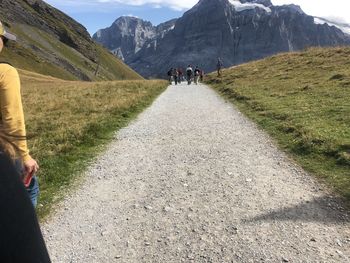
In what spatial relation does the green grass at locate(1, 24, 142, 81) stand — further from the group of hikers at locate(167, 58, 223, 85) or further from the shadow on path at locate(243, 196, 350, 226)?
the shadow on path at locate(243, 196, 350, 226)

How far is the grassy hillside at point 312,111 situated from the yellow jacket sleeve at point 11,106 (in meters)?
6.75

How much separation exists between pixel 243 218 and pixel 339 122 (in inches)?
402

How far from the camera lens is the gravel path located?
6.64 meters

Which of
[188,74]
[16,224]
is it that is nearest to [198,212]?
[16,224]

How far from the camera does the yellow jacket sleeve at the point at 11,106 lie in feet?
13.4

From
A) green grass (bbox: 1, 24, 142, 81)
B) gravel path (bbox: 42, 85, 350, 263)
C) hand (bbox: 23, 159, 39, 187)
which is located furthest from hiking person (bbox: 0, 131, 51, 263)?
green grass (bbox: 1, 24, 142, 81)

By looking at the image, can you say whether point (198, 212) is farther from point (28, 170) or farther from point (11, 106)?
point (11, 106)

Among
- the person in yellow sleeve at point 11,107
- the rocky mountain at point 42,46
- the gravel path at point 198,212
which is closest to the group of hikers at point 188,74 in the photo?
the gravel path at point 198,212

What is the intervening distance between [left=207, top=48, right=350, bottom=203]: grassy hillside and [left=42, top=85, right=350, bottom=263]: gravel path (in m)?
0.71

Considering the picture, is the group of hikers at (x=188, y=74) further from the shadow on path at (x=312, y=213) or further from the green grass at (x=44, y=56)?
the green grass at (x=44, y=56)

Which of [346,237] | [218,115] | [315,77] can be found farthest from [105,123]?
[315,77]

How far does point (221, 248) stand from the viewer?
670 cm

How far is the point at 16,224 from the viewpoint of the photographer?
171 cm

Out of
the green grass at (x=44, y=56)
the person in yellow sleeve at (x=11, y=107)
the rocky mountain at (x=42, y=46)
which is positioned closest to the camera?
the person in yellow sleeve at (x=11, y=107)
